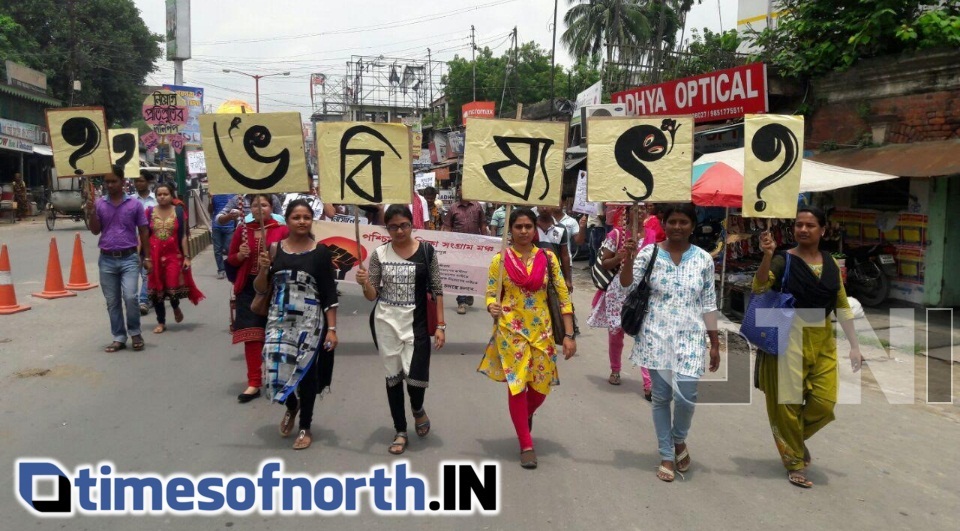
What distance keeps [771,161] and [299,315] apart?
10.5ft

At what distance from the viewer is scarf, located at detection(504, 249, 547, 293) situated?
14.6ft

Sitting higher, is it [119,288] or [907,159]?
[907,159]

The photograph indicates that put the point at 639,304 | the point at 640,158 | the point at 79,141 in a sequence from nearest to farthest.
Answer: the point at 639,304, the point at 640,158, the point at 79,141

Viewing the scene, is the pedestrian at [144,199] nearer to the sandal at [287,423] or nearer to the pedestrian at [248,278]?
the pedestrian at [248,278]

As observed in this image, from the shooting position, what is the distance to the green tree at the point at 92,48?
35781 mm

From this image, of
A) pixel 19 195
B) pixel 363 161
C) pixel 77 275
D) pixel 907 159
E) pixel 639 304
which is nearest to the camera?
pixel 639 304

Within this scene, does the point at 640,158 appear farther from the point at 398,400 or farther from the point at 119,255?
the point at 119,255

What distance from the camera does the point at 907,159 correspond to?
31.7 feet

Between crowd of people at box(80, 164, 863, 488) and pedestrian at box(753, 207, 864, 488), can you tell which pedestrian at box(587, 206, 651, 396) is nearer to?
crowd of people at box(80, 164, 863, 488)

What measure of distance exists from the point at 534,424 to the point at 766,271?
2020 millimetres

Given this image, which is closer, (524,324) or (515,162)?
(524,324)

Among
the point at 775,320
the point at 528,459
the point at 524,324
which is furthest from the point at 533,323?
the point at 775,320

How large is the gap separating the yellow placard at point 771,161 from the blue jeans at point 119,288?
5.83 m

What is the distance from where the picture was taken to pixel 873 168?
393 inches
